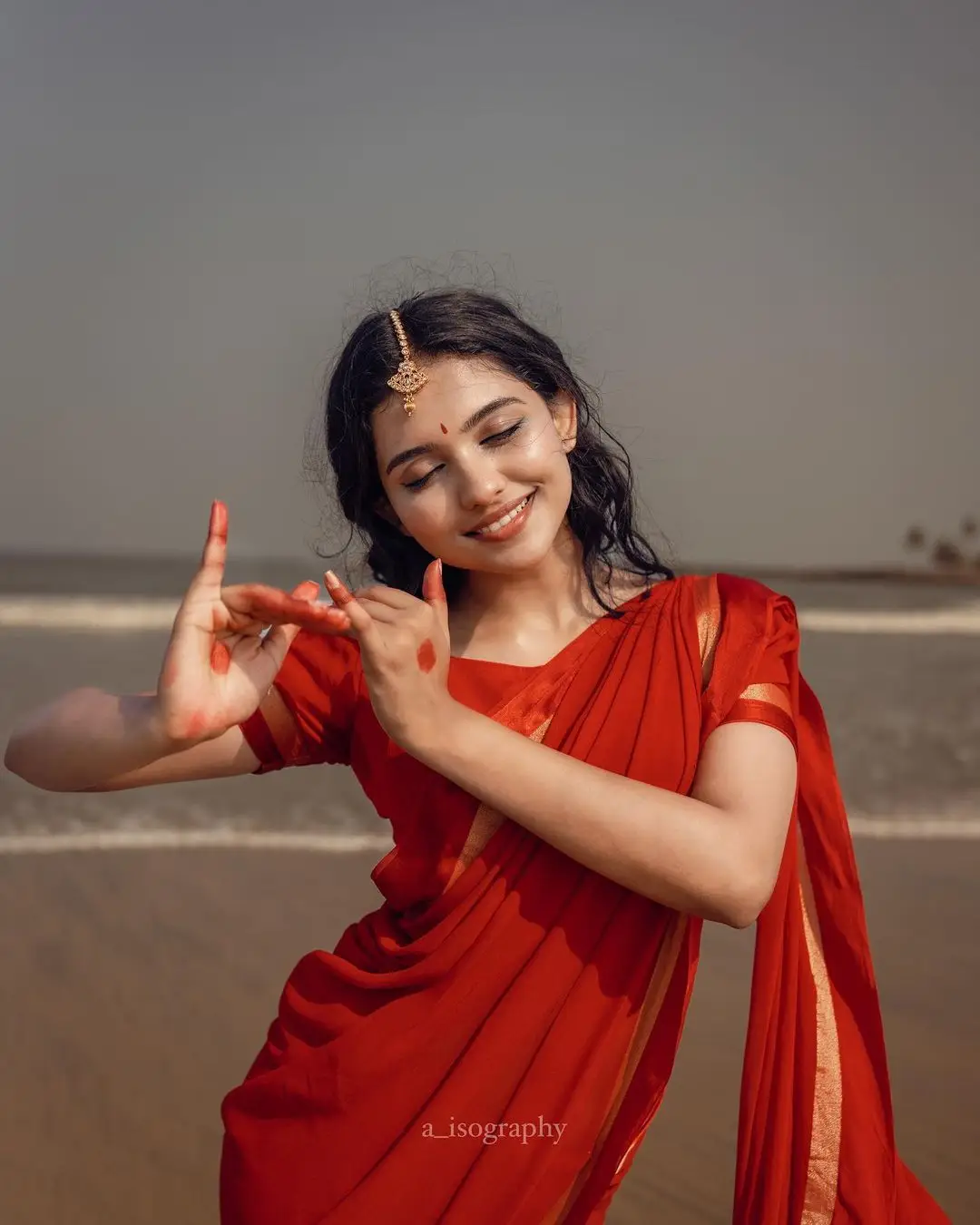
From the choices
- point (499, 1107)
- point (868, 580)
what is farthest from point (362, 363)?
point (868, 580)

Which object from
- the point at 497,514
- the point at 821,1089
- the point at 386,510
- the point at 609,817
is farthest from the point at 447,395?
the point at 821,1089

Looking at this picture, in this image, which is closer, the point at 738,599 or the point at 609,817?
the point at 609,817

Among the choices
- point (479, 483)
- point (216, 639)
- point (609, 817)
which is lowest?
point (609, 817)

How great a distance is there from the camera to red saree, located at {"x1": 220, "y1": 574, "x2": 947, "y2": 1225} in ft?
5.13

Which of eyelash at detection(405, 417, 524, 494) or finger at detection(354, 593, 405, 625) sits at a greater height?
eyelash at detection(405, 417, 524, 494)

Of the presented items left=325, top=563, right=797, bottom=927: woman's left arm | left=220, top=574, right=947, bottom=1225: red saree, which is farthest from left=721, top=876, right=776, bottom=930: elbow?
left=220, top=574, right=947, bottom=1225: red saree

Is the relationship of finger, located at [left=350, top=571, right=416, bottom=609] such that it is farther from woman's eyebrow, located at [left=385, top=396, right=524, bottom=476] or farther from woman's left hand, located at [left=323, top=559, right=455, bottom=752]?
woman's eyebrow, located at [left=385, top=396, right=524, bottom=476]

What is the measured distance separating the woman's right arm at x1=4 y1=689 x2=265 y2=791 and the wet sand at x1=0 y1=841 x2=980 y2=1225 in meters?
1.39

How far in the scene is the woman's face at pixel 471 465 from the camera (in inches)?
66.3

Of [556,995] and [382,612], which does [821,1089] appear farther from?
[382,612]

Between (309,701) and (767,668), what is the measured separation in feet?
2.08

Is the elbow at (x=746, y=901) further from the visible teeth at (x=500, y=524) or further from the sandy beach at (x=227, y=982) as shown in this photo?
the sandy beach at (x=227, y=982)

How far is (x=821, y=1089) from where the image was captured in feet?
5.80

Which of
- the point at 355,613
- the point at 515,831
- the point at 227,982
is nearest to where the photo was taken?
the point at 355,613
